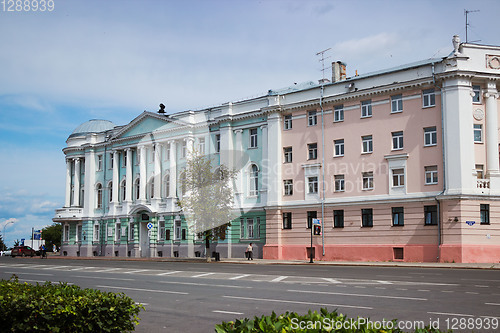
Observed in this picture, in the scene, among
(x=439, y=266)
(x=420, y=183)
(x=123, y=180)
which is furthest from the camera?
(x=123, y=180)

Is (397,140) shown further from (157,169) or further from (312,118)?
(157,169)

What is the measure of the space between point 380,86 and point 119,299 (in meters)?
33.2

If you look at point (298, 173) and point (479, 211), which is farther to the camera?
point (298, 173)

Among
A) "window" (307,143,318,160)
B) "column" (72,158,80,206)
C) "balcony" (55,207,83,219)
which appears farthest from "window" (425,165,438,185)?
"column" (72,158,80,206)

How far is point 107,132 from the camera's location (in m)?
61.4

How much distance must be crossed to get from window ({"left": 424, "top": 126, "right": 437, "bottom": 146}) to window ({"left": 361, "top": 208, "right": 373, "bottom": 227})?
6.16 metres

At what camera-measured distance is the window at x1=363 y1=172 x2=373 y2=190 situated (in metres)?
38.8

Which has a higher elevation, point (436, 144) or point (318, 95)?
point (318, 95)

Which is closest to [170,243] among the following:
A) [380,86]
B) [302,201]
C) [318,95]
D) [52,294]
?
[302,201]

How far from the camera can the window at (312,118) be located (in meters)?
42.5

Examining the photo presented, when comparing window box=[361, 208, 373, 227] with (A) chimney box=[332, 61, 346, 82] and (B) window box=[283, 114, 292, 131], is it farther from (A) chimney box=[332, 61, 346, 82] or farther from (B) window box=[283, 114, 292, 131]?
(A) chimney box=[332, 61, 346, 82]

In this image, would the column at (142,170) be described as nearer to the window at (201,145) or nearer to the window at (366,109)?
the window at (201,145)

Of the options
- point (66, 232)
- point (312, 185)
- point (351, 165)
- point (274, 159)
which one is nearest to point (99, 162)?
point (66, 232)

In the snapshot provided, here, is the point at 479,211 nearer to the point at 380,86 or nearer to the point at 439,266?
the point at 439,266
